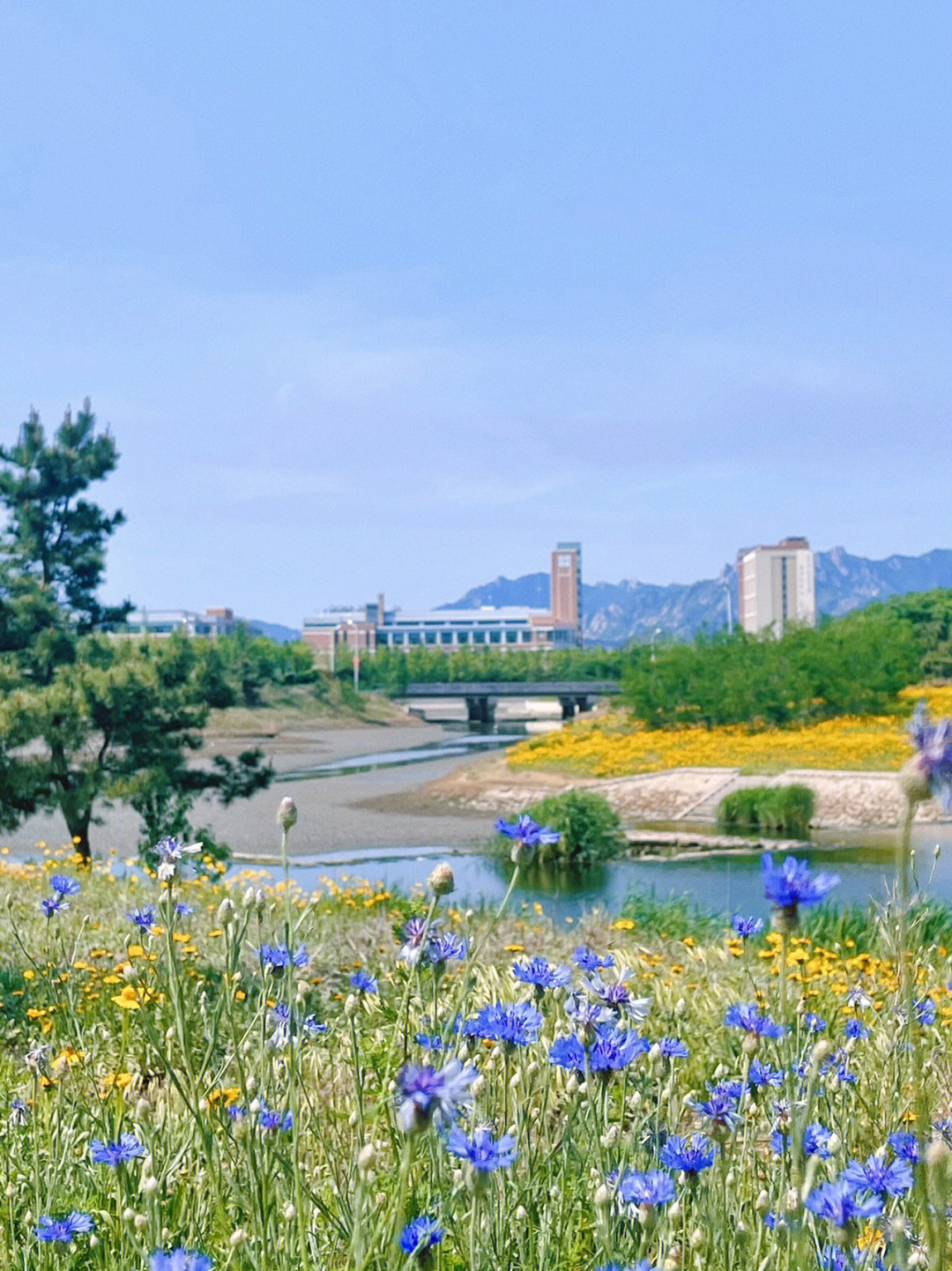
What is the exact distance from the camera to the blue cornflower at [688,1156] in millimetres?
1759

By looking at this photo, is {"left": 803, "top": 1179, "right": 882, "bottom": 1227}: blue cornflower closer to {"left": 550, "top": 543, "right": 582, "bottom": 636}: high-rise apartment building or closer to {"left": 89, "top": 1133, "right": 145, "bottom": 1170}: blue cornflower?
{"left": 89, "top": 1133, "right": 145, "bottom": 1170}: blue cornflower

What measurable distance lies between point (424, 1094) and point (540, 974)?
1.06 metres

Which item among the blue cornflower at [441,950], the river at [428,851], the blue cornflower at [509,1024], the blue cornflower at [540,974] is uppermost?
the blue cornflower at [441,950]

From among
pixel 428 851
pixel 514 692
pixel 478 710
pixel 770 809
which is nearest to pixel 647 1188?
pixel 428 851

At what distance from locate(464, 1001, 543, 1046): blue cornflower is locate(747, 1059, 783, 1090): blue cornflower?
15.4 inches

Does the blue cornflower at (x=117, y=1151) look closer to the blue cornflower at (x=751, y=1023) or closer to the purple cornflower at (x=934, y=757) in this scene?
the blue cornflower at (x=751, y=1023)

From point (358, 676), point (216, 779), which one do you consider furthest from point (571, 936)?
point (358, 676)

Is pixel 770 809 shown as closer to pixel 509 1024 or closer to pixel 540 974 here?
pixel 540 974

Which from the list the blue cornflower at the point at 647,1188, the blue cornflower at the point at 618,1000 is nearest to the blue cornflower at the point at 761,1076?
the blue cornflower at the point at 618,1000

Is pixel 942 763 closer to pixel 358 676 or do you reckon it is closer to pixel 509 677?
pixel 358 676

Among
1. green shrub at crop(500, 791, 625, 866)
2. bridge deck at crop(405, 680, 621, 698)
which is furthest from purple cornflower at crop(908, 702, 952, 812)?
bridge deck at crop(405, 680, 621, 698)

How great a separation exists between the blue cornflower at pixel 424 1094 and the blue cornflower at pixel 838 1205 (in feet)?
1.61

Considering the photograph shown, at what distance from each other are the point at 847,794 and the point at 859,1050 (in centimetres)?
1831

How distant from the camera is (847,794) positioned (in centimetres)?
2141
